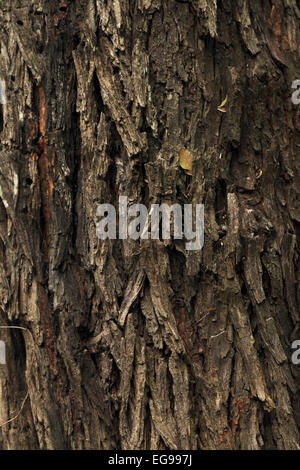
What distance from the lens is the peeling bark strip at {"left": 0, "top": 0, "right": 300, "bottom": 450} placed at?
1475 mm

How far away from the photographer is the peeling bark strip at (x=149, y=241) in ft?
4.84

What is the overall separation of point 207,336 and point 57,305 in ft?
1.62

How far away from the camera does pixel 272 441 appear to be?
152 centimetres

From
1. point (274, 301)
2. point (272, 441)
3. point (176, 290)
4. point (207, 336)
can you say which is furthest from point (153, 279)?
point (272, 441)

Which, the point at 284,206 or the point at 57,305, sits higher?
the point at 284,206

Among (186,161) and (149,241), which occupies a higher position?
(186,161)

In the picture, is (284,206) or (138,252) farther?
(284,206)

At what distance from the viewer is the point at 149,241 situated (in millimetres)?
1457

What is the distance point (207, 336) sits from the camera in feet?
4.96

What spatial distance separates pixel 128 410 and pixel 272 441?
477mm
